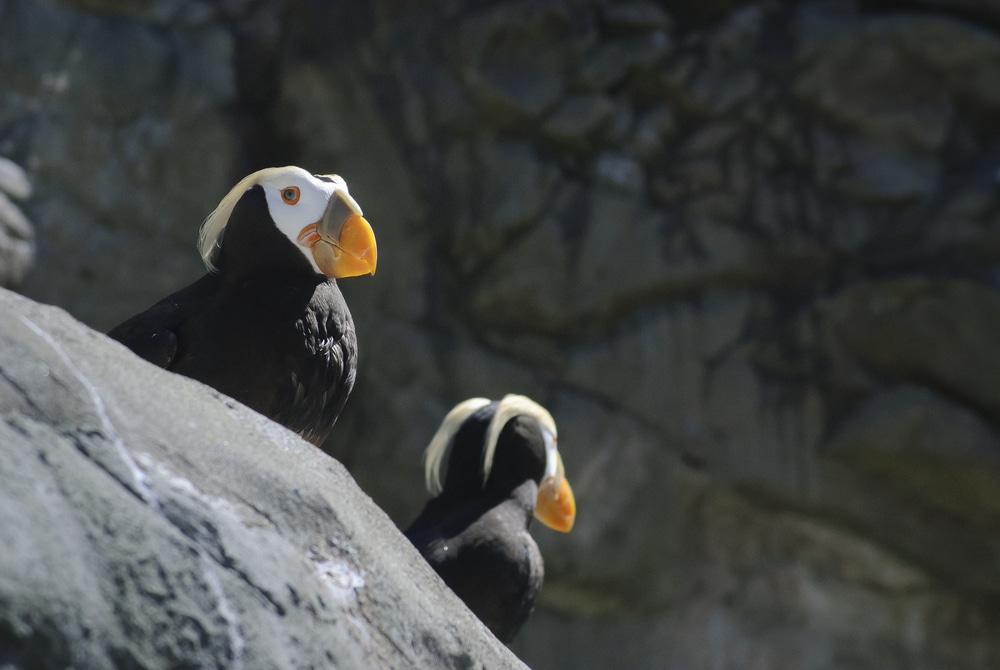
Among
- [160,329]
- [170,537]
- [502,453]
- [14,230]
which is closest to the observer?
[170,537]

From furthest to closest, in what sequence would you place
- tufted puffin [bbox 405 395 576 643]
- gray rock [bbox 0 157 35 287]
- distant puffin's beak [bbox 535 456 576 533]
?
gray rock [bbox 0 157 35 287] < distant puffin's beak [bbox 535 456 576 533] < tufted puffin [bbox 405 395 576 643]

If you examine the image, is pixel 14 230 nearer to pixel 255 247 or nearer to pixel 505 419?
pixel 505 419

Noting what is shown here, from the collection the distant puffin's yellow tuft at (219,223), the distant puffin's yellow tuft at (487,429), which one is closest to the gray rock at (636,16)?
the distant puffin's yellow tuft at (487,429)

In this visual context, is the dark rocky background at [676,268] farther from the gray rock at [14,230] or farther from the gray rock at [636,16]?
the gray rock at [14,230]

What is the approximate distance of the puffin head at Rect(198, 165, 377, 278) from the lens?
2.47m

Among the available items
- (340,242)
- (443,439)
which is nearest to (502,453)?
(443,439)

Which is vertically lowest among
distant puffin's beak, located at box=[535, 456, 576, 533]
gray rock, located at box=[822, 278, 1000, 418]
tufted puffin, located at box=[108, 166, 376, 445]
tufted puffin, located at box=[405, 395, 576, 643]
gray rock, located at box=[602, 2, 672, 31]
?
gray rock, located at box=[822, 278, 1000, 418]

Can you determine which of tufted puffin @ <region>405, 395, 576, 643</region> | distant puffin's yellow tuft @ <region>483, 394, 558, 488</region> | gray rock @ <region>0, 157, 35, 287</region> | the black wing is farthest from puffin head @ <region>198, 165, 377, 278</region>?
gray rock @ <region>0, 157, 35, 287</region>

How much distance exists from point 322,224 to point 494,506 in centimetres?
128

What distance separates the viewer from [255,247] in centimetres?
249

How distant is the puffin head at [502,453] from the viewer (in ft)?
11.9

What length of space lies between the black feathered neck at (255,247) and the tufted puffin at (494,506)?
101 cm

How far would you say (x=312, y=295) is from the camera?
2.42 metres

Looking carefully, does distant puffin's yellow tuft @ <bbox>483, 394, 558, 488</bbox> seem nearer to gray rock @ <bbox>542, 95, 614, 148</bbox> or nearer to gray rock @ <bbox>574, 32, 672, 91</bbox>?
gray rock @ <bbox>542, 95, 614, 148</bbox>
